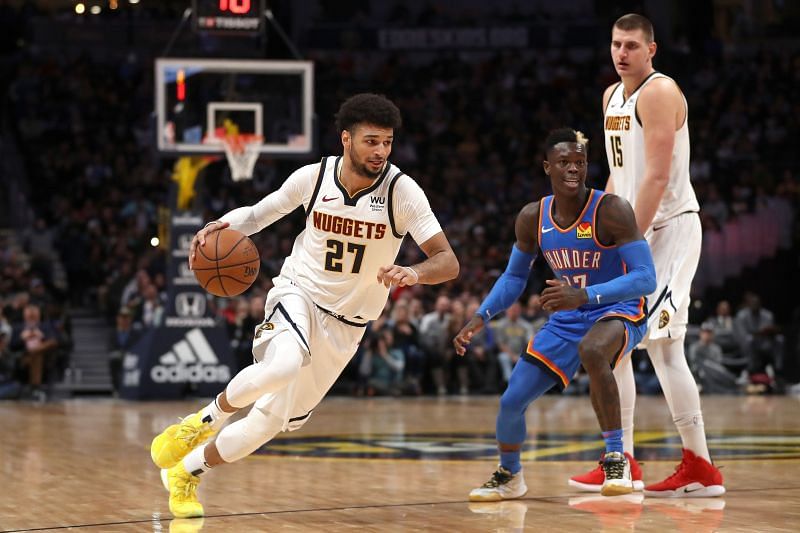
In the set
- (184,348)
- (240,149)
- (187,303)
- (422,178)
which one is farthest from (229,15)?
(422,178)

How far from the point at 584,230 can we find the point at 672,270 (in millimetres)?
679

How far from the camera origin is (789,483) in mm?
7062

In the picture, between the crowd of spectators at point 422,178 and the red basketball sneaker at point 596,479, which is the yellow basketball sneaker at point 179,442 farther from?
the crowd of spectators at point 422,178

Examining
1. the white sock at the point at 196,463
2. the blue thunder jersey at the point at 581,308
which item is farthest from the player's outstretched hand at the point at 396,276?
the white sock at the point at 196,463

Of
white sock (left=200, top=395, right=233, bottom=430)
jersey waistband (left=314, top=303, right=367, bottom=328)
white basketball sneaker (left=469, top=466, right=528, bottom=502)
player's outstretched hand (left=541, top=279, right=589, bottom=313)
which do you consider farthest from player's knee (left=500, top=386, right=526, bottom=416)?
white sock (left=200, top=395, right=233, bottom=430)

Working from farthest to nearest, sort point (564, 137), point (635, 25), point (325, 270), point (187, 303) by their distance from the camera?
point (187, 303), point (635, 25), point (564, 137), point (325, 270)

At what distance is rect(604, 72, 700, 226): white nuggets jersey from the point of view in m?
6.85

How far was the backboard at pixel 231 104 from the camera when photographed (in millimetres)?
14820

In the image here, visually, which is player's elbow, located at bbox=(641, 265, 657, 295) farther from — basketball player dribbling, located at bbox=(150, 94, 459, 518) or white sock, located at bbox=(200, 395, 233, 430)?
white sock, located at bbox=(200, 395, 233, 430)

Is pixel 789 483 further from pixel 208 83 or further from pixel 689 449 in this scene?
pixel 208 83

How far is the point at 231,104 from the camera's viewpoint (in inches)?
592

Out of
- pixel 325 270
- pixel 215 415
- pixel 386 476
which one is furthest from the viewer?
pixel 386 476

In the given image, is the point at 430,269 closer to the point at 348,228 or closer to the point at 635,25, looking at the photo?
the point at 348,228

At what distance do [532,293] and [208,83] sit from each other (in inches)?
245
